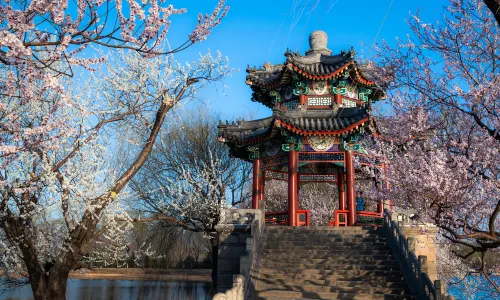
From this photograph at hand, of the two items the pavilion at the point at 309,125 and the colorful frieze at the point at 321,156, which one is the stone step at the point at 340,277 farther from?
the colorful frieze at the point at 321,156

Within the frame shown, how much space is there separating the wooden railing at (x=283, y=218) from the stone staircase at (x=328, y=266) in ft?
3.71

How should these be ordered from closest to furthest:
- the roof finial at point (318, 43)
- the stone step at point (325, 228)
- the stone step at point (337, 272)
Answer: the stone step at point (337, 272) → the stone step at point (325, 228) → the roof finial at point (318, 43)

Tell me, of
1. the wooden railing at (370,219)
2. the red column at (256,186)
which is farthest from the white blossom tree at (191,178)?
the wooden railing at (370,219)

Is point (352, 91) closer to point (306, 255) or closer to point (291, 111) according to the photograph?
point (291, 111)

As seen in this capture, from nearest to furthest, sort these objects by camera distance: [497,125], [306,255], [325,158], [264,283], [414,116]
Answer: [497,125] < [414,116] < [264,283] < [306,255] < [325,158]

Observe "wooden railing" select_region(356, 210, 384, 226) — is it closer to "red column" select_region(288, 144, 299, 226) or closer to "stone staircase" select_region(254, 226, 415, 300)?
"stone staircase" select_region(254, 226, 415, 300)

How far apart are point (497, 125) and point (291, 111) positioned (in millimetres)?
11056

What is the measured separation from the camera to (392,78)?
629 centimetres

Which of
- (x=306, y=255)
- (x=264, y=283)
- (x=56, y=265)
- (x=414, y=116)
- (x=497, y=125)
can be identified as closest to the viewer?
(x=497, y=125)

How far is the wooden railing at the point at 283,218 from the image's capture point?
15.0 metres

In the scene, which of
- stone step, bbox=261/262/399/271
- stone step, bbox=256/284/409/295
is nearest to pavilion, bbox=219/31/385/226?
stone step, bbox=261/262/399/271

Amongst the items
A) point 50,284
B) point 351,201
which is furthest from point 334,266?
point 50,284

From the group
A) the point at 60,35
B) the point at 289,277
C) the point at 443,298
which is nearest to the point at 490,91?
the point at 443,298

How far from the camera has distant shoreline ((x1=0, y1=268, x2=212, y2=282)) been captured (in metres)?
21.2
